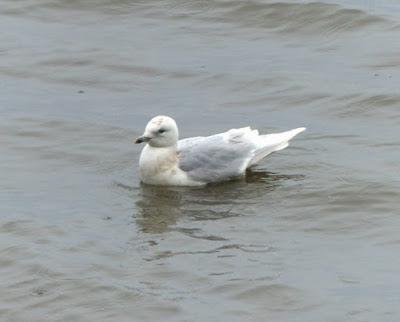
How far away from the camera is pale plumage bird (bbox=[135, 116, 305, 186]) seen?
462 inches

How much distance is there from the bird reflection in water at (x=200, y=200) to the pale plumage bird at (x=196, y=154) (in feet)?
0.29

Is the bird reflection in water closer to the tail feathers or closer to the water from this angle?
the water

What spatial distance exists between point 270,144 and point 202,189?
77cm

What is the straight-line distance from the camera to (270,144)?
1196cm

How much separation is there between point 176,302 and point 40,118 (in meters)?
5.07

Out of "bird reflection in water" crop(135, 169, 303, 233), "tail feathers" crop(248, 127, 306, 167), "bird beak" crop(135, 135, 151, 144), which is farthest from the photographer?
"tail feathers" crop(248, 127, 306, 167)

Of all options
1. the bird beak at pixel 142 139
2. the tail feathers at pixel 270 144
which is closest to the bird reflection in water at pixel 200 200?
the tail feathers at pixel 270 144

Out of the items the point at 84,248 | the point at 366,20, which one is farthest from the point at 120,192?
the point at 366,20

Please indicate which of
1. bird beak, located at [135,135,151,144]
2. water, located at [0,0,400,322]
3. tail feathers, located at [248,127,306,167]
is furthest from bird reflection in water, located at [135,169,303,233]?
bird beak, located at [135,135,151,144]

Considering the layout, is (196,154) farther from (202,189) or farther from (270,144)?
(270,144)

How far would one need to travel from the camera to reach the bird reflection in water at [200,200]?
1080cm

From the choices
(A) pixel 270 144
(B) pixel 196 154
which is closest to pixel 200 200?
(B) pixel 196 154

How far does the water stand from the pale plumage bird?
14 centimetres

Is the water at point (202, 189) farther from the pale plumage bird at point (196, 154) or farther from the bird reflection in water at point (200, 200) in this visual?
the pale plumage bird at point (196, 154)
